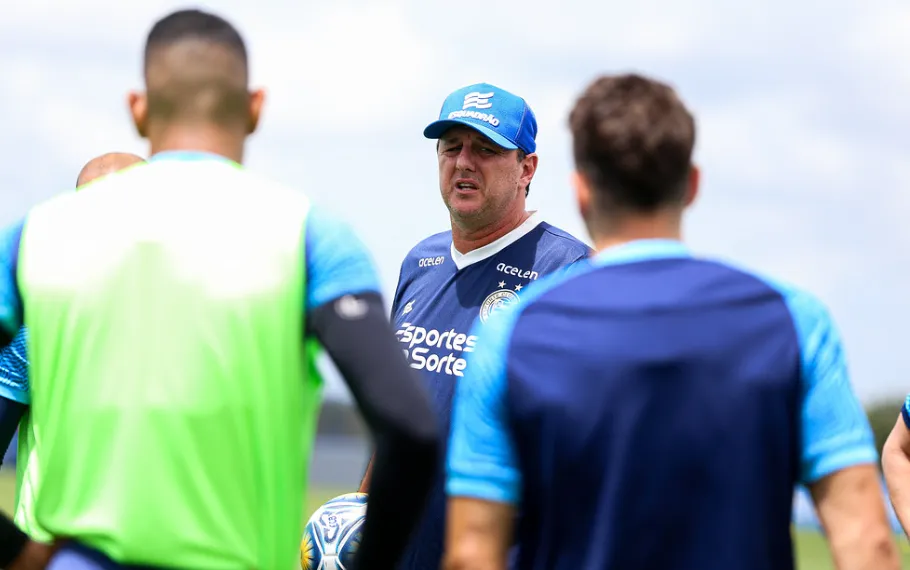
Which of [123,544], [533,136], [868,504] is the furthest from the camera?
[533,136]

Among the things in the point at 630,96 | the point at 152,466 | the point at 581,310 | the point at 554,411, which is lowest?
the point at 152,466

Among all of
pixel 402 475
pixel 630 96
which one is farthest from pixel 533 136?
pixel 402 475

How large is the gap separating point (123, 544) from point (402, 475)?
61cm

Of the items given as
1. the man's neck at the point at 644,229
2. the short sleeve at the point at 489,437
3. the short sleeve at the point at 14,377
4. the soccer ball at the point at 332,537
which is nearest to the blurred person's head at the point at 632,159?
the man's neck at the point at 644,229

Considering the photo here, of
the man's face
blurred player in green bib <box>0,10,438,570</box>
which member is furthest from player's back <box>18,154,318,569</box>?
the man's face

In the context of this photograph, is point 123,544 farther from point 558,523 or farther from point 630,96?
point 630,96

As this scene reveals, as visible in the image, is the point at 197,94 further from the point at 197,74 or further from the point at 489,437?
the point at 489,437

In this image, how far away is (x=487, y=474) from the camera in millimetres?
2854

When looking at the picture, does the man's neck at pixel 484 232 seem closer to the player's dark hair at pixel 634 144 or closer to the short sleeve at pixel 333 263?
the player's dark hair at pixel 634 144

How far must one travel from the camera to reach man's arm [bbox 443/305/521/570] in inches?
112

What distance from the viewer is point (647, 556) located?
274 cm

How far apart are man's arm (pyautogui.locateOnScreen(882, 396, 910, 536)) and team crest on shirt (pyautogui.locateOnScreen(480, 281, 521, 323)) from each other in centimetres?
181

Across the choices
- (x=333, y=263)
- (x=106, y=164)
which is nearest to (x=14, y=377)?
(x=106, y=164)

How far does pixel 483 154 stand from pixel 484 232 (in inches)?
15.3
